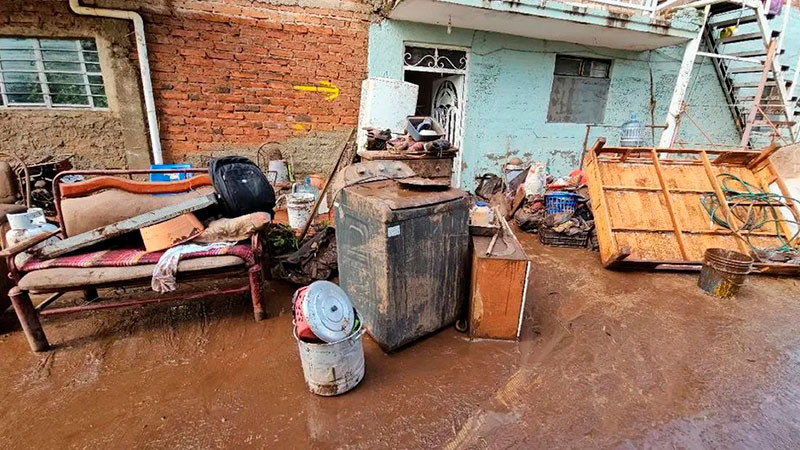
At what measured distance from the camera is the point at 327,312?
7.21ft

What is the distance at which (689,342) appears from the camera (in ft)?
9.60

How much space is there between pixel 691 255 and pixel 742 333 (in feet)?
4.59

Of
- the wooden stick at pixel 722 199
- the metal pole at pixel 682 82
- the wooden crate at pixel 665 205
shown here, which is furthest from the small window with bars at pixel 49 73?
the metal pole at pixel 682 82

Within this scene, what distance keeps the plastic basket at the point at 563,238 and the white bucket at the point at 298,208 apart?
332 centimetres

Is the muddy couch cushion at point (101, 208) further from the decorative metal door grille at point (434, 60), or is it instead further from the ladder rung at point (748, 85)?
the ladder rung at point (748, 85)

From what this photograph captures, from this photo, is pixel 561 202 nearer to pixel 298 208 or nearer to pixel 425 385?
pixel 298 208

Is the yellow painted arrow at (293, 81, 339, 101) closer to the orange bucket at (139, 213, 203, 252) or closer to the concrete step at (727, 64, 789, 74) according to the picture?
the orange bucket at (139, 213, 203, 252)

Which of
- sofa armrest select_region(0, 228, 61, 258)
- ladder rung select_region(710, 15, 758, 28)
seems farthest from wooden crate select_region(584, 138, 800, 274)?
sofa armrest select_region(0, 228, 61, 258)

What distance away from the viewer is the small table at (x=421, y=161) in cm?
432

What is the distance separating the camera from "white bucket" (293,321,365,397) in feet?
7.07

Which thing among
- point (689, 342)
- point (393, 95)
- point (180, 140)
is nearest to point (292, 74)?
point (393, 95)

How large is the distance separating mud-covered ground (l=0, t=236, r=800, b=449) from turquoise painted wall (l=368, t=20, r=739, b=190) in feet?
14.6

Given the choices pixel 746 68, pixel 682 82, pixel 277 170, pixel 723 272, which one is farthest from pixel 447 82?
pixel 746 68

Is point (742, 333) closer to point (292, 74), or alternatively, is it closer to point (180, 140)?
point (292, 74)
